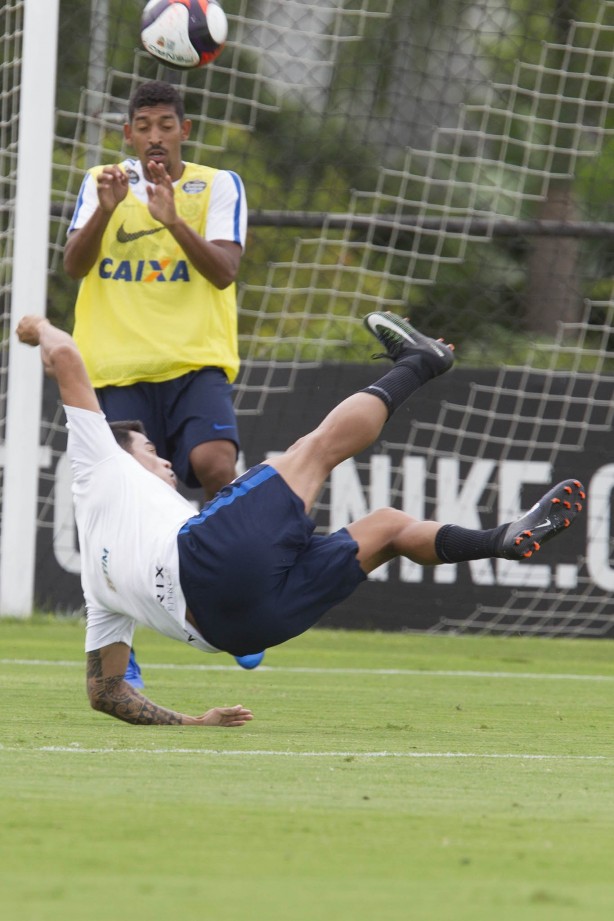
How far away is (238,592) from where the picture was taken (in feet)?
14.5

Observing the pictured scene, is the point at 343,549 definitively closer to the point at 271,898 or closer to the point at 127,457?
the point at 127,457

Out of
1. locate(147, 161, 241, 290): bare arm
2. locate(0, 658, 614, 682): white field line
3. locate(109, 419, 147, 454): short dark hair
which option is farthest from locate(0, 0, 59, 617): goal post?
locate(109, 419, 147, 454): short dark hair

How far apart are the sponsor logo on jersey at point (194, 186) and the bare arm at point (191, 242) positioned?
0.79 ft

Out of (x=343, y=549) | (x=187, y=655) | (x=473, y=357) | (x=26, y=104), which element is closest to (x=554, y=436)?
(x=187, y=655)

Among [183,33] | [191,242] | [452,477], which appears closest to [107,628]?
[191,242]

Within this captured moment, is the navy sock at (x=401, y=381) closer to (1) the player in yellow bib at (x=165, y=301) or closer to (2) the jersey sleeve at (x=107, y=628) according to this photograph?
(2) the jersey sleeve at (x=107, y=628)

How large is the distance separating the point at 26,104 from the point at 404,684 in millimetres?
3873

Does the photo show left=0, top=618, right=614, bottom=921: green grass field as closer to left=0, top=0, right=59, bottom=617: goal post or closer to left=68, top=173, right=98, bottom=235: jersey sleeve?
left=68, top=173, right=98, bottom=235: jersey sleeve

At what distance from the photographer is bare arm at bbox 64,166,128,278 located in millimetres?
5832

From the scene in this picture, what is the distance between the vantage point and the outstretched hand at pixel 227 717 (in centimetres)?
480

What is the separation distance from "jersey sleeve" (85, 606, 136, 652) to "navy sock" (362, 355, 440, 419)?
103 centimetres

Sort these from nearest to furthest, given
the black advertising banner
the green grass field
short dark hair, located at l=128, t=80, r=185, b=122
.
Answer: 1. the green grass field
2. short dark hair, located at l=128, t=80, r=185, b=122
3. the black advertising banner

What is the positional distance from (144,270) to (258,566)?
2.17 m

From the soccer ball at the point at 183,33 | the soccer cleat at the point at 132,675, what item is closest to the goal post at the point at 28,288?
the soccer ball at the point at 183,33
